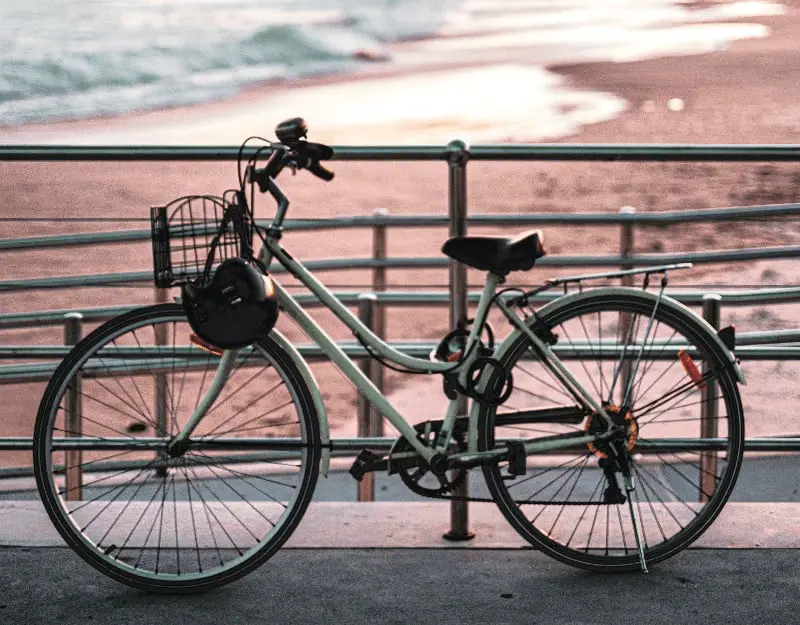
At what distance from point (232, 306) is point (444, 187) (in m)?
12.1

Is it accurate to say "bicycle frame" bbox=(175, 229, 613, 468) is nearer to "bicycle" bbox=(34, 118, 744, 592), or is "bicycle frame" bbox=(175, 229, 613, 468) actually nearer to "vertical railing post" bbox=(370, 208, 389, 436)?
"bicycle" bbox=(34, 118, 744, 592)

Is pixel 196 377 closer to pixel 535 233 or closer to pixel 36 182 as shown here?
pixel 535 233

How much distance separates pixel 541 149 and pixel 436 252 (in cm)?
820

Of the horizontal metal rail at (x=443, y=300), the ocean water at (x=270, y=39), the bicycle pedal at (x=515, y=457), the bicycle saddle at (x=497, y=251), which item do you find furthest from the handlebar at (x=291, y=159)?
the ocean water at (x=270, y=39)

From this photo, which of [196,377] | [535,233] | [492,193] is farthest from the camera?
[492,193]

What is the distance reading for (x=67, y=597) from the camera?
335cm

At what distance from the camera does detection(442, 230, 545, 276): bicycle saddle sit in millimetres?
3250

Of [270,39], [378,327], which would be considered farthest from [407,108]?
[378,327]

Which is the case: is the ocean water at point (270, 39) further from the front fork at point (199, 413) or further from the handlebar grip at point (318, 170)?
the handlebar grip at point (318, 170)

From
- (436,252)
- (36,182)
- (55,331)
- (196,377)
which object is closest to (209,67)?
(36,182)

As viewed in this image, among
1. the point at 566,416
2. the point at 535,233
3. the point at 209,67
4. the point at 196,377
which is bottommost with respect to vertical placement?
the point at 196,377

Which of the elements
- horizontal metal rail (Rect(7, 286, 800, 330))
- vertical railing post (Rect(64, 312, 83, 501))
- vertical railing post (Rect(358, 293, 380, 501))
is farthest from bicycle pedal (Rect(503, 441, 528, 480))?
vertical railing post (Rect(358, 293, 380, 501))

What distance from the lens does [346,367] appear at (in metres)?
3.38

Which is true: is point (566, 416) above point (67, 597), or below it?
above
